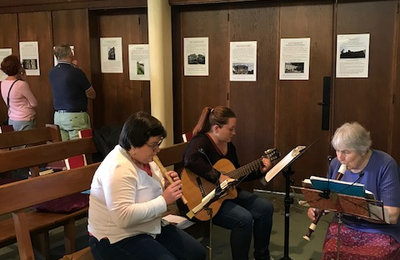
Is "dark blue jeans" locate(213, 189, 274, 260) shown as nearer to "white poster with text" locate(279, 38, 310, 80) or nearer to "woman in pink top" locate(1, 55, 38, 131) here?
"white poster with text" locate(279, 38, 310, 80)

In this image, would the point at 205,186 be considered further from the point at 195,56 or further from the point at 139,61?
the point at 139,61

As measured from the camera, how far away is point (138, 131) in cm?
221

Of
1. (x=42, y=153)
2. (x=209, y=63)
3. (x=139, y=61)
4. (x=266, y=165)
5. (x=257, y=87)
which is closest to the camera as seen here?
(x=266, y=165)

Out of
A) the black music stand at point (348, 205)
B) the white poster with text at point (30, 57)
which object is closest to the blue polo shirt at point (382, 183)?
the black music stand at point (348, 205)

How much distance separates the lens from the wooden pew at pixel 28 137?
376 cm

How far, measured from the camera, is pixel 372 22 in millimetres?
4195

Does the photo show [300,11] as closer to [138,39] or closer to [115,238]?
[138,39]

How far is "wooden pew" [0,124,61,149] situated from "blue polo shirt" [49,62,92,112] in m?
0.58

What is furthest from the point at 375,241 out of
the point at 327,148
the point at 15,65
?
the point at 15,65

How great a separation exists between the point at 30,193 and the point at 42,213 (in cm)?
64

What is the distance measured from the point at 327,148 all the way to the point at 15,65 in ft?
11.0

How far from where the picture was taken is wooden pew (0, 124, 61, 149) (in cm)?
376

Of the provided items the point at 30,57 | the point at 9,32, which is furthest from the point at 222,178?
the point at 9,32

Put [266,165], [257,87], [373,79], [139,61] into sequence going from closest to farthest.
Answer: [266,165] < [373,79] < [257,87] < [139,61]
